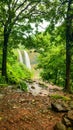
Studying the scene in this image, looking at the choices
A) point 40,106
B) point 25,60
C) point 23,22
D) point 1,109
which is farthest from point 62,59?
point 25,60

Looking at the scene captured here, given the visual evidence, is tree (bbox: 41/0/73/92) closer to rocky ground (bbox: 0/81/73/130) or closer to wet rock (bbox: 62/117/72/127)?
rocky ground (bbox: 0/81/73/130)

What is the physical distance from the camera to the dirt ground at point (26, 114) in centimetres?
872

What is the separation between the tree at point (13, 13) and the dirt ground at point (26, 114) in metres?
6.92

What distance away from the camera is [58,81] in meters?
32.1

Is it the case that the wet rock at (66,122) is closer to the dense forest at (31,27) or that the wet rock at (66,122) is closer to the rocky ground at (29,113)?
the rocky ground at (29,113)

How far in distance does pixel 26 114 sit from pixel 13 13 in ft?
32.1

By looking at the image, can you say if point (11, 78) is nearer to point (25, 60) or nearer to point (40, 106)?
point (40, 106)

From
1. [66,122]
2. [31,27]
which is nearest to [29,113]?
[66,122]

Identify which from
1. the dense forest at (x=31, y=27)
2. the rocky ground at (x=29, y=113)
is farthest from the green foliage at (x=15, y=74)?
the rocky ground at (x=29, y=113)

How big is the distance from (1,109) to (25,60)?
1684 inches

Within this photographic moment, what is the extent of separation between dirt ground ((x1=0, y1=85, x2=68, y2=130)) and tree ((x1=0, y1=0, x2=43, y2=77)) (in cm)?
692

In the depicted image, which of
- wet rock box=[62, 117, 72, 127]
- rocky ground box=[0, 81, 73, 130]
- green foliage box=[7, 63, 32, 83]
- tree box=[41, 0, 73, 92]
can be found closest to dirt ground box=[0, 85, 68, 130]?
rocky ground box=[0, 81, 73, 130]

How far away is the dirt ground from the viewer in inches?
343

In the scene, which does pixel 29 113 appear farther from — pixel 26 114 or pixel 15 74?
pixel 15 74
